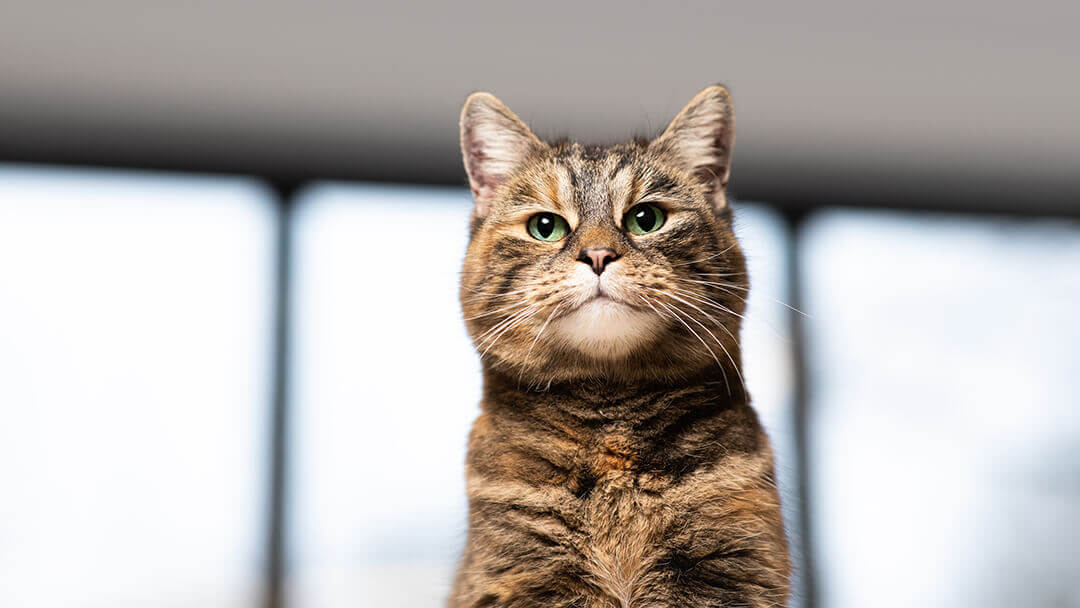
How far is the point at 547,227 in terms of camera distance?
131 centimetres

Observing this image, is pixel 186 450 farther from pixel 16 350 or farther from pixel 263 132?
pixel 263 132

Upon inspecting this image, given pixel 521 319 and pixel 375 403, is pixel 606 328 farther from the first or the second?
pixel 375 403

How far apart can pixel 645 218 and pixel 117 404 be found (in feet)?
10.9

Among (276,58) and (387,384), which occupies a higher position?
(276,58)

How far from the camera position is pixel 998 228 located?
4.85 m

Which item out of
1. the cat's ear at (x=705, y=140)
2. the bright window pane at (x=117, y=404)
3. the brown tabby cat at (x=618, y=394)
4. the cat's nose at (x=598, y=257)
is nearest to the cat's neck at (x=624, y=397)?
the brown tabby cat at (x=618, y=394)

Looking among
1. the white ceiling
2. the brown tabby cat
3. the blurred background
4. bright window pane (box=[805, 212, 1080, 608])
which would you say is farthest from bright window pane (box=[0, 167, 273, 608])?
the brown tabby cat

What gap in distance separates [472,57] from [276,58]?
2.50 ft

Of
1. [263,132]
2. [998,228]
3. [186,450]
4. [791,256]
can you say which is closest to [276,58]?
[263,132]

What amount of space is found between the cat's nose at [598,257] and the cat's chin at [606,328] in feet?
0.14

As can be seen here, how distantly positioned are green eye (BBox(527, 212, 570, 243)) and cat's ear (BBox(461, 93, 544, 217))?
12 cm

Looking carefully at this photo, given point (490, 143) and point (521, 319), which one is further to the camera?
point (490, 143)

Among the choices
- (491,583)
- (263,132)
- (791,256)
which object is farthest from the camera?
(791,256)

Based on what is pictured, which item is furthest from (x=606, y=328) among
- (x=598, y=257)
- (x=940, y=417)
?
(x=940, y=417)
